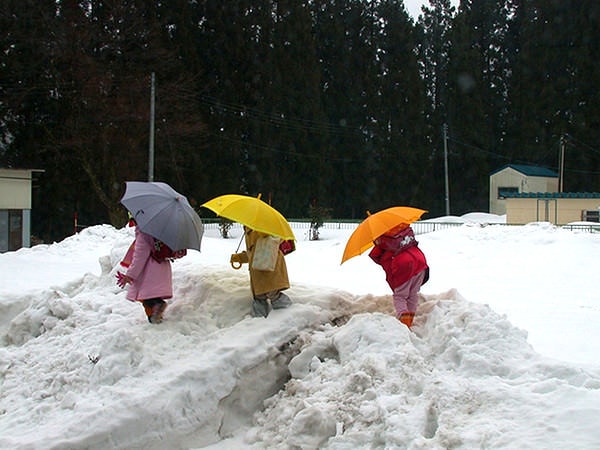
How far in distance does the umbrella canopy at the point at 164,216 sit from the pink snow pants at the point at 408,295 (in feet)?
6.42

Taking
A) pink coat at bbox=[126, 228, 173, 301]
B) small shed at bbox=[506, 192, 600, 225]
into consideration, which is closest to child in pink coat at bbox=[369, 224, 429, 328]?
pink coat at bbox=[126, 228, 173, 301]

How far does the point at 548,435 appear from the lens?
3691 mm

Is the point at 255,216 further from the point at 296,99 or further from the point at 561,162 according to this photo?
the point at 296,99

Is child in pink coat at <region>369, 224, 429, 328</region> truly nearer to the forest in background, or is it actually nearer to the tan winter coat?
the tan winter coat

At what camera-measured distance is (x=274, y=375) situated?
211 inches

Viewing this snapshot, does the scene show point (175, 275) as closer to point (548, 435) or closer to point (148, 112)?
point (548, 435)

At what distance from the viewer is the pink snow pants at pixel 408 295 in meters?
5.76

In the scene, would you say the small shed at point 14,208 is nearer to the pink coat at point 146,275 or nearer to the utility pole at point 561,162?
the pink coat at point 146,275

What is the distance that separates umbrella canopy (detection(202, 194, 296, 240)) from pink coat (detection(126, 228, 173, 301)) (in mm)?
741

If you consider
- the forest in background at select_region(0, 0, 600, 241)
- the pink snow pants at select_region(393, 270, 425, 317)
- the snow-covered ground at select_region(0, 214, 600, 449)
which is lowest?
the snow-covered ground at select_region(0, 214, 600, 449)

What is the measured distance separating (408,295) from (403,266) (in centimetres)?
27

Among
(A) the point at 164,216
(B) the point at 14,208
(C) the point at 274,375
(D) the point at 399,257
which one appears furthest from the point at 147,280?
(B) the point at 14,208

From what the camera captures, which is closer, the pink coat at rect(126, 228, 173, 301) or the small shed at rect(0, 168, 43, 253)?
the pink coat at rect(126, 228, 173, 301)

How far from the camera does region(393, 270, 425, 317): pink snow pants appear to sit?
5.76 m
